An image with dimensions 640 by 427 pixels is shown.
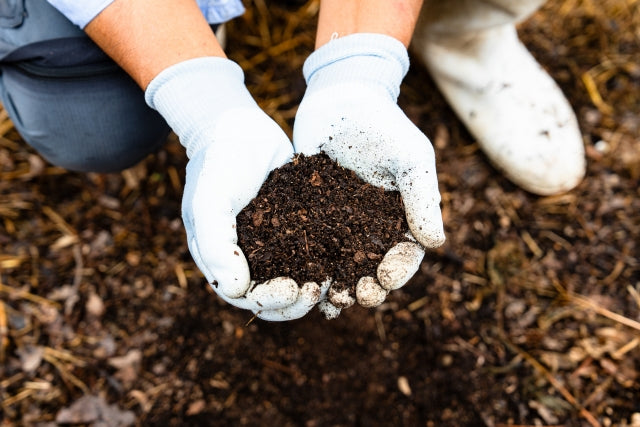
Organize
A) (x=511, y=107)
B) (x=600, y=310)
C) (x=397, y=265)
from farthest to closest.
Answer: (x=511, y=107) → (x=600, y=310) → (x=397, y=265)

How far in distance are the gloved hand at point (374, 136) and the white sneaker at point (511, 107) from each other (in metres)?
0.78

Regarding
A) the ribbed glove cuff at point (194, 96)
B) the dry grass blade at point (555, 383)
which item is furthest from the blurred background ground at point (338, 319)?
the ribbed glove cuff at point (194, 96)

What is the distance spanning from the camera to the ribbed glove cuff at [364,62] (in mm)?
1534

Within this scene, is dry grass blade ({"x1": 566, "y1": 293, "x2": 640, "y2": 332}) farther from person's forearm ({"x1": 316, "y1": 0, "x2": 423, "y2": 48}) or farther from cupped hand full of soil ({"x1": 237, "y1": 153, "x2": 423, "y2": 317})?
person's forearm ({"x1": 316, "y1": 0, "x2": 423, "y2": 48})

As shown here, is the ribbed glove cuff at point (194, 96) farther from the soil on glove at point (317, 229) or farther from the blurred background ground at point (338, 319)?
the blurred background ground at point (338, 319)

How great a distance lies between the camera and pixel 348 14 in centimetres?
161

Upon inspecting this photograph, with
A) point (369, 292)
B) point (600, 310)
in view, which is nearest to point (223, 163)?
point (369, 292)

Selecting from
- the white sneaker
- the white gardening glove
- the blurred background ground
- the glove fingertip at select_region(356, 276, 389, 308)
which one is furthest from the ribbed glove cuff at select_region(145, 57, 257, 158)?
the white sneaker

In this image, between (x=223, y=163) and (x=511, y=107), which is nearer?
(x=223, y=163)

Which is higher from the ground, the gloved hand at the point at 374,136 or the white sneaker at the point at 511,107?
the gloved hand at the point at 374,136

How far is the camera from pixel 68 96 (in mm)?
1687

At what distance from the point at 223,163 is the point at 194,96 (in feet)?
0.72

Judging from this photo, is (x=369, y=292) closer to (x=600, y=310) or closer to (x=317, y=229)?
(x=317, y=229)

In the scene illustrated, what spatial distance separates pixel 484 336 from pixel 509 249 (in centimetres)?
38
